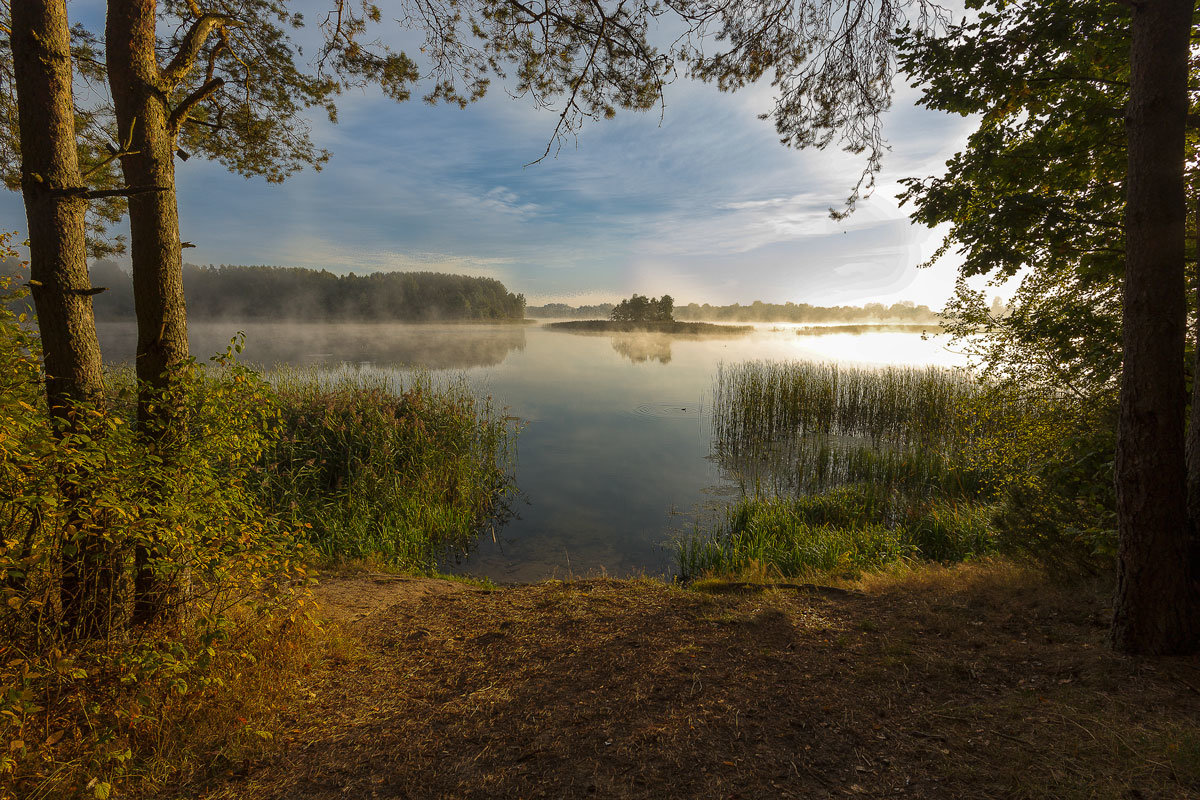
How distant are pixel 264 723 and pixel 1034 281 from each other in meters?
7.63

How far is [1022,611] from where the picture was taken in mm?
3928

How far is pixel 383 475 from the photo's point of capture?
8758 mm

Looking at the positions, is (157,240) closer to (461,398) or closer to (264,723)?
(264,723)

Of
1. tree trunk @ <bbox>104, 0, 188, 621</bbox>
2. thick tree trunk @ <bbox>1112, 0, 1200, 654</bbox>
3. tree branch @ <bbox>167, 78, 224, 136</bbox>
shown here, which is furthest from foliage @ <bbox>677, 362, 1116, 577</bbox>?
tree branch @ <bbox>167, 78, 224, 136</bbox>

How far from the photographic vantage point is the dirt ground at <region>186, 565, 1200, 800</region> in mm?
2270

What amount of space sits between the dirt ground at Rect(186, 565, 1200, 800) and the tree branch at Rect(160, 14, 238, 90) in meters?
4.36

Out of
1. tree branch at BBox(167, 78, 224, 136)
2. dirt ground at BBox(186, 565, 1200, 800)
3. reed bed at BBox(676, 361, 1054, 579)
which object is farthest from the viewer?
reed bed at BBox(676, 361, 1054, 579)

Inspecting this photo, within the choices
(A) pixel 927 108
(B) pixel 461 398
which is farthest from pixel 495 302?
(A) pixel 927 108

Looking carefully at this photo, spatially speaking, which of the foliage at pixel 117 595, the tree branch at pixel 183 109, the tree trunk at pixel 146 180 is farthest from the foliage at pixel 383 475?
the tree branch at pixel 183 109

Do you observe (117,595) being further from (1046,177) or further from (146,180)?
(1046,177)

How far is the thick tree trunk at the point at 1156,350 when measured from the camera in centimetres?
296

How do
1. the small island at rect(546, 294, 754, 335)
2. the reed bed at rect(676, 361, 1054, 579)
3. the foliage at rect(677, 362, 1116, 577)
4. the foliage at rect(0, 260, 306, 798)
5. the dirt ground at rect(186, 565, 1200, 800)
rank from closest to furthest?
the foliage at rect(0, 260, 306, 798)
the dirt ground at rect(186, 565, 1200, 800)
the foliage at rect(677, 362, 1116, 577)
the reed bed at rect(676, 361, 1054, 579)
the small island at rect(546, 294, 754, 335)

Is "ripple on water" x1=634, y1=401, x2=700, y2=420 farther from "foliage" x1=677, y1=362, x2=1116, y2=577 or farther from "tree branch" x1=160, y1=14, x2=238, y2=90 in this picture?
"tree branch" x1=160, y1=14, x2=238, y2=90

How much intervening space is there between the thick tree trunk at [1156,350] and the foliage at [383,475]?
7024 mm
